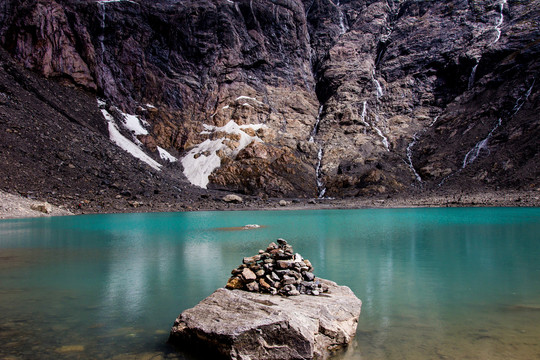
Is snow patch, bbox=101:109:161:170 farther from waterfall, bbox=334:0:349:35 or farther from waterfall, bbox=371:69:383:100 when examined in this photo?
waterfall, bbox=334:0:349:35

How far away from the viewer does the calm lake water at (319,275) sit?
22.9 feet

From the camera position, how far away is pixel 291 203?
69500 mm

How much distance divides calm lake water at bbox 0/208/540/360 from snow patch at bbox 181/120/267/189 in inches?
2106

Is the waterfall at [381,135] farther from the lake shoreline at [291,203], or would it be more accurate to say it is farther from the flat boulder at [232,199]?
the flat boulder at [232,199]

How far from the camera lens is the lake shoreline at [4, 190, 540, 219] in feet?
137

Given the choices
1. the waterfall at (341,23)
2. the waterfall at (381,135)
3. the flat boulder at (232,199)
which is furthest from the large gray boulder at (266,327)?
the waterfall at (341,23)

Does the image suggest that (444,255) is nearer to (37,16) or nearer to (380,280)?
(380,280)

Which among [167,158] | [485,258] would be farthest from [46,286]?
[167,158]

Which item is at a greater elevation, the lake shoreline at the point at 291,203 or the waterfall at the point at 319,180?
the waterfall at the point at 319,180

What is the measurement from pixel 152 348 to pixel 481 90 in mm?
93129

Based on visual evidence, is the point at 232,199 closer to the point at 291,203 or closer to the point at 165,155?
the point at 291,203

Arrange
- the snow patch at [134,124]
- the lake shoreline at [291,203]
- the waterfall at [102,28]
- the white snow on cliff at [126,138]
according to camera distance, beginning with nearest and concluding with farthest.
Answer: the lake shoreline at [291,203] < the white snow on cliff at [126,138] < the snow patch at [134,124] < the waterfall at [102,28]

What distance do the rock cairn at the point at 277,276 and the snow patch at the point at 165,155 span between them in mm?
71792

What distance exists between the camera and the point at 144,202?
176 feet
